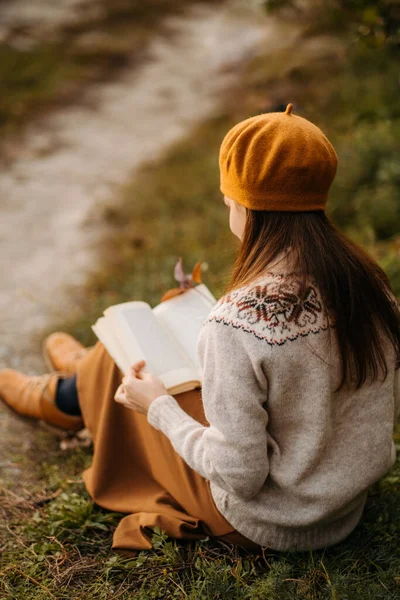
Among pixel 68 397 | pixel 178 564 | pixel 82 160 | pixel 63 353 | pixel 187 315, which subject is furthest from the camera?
pixel 82 160

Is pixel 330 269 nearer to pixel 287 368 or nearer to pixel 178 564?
pixel 287 368

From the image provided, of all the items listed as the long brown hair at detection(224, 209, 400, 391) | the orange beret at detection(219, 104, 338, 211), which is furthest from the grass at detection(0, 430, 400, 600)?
the orange beret at detection(219, 104, 338, 211)

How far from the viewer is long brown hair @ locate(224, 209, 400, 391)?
1.49m

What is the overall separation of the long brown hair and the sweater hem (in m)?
0.46

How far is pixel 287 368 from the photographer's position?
4.76 ft

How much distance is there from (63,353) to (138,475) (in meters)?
0.90

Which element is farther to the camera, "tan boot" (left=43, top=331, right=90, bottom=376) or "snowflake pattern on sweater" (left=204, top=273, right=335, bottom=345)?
"tan boot" (left=43, top=331, right=90, bottom=376)

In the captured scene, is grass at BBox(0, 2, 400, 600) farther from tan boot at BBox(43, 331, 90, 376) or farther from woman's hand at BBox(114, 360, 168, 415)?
woman's hand at BBox(114, 360, 168, 415)

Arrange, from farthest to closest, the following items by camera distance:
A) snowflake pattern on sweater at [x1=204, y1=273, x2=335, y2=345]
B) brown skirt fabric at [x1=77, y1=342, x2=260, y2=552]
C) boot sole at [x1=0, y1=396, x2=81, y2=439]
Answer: boot sole at [x1=0, y1=396, x2=81, y2=439] < brown skirt fabric at [x1=77, y1=342, x2=260, y2=552] < snowflake pattern on sweater at [x1=204, y1=273, x2=335, y2=345]

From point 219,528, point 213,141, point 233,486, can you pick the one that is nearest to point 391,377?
point 233,486

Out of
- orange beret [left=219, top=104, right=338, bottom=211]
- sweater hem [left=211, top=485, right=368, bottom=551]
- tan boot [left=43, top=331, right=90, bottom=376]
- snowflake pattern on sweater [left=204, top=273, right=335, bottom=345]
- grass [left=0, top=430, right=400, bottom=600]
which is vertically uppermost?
orange beret [left=219, top=104, right=338, bottom=211]

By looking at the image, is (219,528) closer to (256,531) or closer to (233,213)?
(256,531)

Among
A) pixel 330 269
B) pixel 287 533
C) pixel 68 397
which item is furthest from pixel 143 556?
pixel 330 269

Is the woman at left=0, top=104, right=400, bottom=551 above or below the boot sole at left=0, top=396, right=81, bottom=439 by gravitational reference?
above
